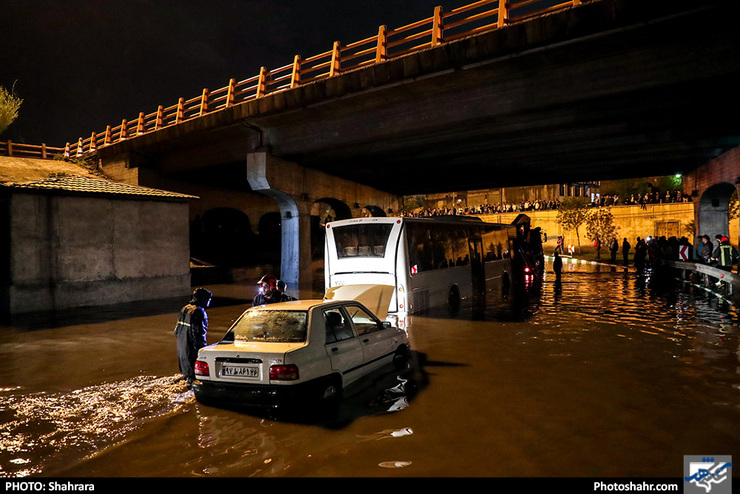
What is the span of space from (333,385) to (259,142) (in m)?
20.1

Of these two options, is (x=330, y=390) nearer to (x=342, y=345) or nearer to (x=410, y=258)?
(x=342, y=345)

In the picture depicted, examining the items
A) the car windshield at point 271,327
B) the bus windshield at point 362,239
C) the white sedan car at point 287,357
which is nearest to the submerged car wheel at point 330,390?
the white sedan car at point 287,357

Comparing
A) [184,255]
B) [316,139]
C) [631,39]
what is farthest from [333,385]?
[316,139]

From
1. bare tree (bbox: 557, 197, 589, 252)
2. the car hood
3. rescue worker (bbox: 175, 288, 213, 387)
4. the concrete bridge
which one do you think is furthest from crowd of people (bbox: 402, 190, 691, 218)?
rescue worker (bbox: 175, 288, 213, 387)

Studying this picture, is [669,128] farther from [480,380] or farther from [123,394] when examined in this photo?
[123,394]

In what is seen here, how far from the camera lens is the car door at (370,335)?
712 cm

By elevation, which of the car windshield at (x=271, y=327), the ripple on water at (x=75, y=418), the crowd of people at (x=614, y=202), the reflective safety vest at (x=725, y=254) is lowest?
the ripple on water at (x=75, y=418)

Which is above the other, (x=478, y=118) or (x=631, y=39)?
(x=631, y=39)

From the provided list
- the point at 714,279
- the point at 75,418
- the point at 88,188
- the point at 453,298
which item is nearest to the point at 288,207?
the point at 88,188

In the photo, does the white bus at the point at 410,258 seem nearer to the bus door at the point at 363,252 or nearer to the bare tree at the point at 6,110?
the bus door at the point at 363,252

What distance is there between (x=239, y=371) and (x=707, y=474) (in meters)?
4.95

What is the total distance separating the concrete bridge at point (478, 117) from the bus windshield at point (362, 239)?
653cm

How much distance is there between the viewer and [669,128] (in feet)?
61.8

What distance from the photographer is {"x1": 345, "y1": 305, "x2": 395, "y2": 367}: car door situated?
7.12 meters
